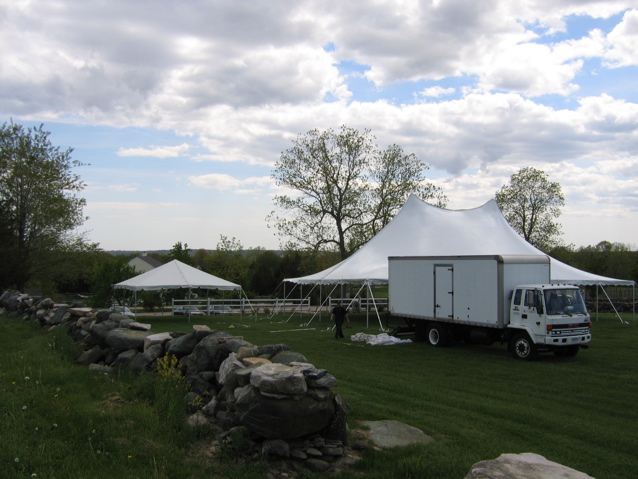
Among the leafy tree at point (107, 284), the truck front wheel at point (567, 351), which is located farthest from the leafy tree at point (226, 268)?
the truck front wheel at point (567, 351)

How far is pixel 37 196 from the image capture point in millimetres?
28734

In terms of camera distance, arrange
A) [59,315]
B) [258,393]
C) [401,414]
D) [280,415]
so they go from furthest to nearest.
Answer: [59,315] → [401,414] → [258,393] → [280,415]

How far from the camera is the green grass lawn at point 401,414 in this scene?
16.0 feet

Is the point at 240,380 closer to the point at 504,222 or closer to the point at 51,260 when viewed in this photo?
the point at 504,222

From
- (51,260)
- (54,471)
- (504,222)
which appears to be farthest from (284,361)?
(51,260)

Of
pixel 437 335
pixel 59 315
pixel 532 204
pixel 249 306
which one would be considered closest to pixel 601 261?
pixel 532 204

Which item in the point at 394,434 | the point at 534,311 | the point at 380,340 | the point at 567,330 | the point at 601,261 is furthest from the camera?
the point at 601,261

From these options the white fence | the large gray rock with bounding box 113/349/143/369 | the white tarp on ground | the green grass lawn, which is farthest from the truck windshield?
the white fence

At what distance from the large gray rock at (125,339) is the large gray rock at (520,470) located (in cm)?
591

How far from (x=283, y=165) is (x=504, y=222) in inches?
687

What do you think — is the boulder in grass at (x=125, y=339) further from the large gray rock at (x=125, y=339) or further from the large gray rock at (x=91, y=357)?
the large gray rock at (x=91, y=357)

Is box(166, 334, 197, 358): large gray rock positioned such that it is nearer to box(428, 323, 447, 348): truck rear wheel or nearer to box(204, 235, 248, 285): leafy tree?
box(428, 323, 447, 348): truck rear wheel

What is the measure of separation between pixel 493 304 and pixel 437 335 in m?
2.54

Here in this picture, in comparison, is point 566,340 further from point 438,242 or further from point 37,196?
point 37,196
